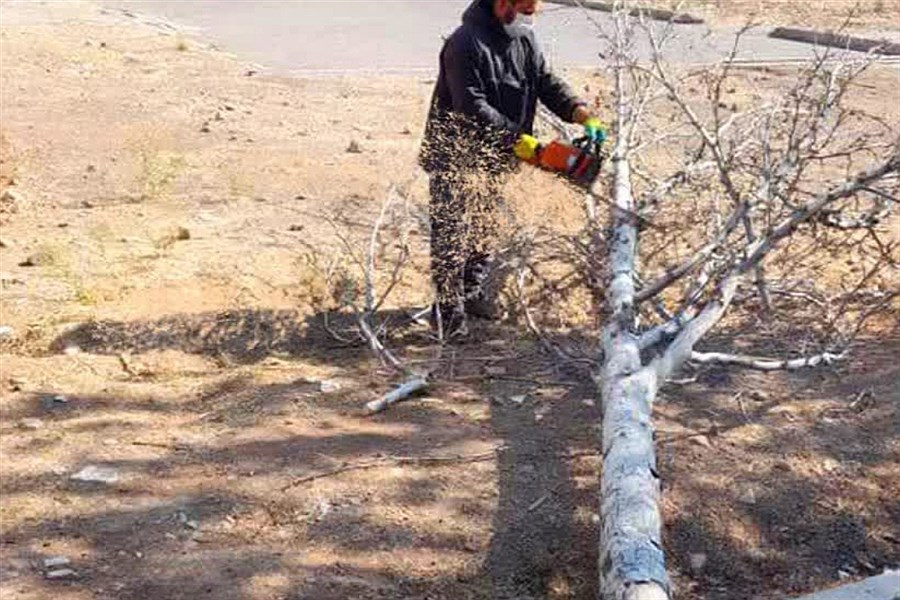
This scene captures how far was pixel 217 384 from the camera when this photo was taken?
17.6ft

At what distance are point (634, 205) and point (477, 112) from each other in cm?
94

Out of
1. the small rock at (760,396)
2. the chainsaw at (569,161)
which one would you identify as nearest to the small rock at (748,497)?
the small rock at (760,396)

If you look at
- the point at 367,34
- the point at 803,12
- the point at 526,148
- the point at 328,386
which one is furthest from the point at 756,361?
the point at 803,12

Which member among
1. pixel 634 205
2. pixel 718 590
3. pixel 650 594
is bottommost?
pixel 718 590

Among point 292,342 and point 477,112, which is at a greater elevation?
point 477,112

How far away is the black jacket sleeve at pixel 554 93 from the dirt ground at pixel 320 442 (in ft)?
1.31

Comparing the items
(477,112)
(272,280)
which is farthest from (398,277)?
(477,112)

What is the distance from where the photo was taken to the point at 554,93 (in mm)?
5887

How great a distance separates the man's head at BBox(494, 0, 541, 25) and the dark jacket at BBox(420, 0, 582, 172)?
0.03 metres

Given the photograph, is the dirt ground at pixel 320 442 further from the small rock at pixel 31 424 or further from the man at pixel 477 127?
the man at pixel 477 127

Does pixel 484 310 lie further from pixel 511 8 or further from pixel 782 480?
pixel 782 480

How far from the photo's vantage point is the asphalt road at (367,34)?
12.8 m

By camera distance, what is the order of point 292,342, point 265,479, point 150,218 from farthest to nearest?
point 150,218, point 292,342, point 265,479

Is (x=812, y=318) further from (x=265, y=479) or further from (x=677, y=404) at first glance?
(x=265, y=479)
